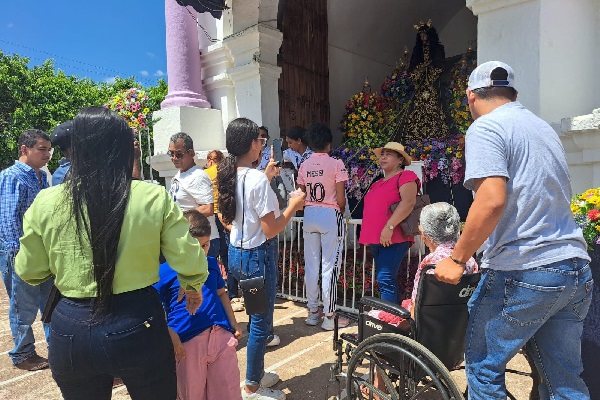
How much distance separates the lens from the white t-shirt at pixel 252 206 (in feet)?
8.95

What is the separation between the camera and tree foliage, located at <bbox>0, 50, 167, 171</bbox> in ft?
65.7

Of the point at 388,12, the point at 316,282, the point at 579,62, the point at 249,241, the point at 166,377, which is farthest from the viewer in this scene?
the point at 388,12

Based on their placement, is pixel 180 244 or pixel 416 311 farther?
pixel 416 311

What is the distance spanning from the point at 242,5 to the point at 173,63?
1.38m

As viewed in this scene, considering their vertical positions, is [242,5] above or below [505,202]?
above

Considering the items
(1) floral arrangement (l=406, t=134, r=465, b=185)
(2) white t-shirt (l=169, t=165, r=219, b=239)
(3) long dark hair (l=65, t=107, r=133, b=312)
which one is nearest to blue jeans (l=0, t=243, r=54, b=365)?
(2) white t-shirt (l=169, t=165, r=219, b=239)

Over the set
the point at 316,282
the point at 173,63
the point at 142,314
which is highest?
the point at 173,63

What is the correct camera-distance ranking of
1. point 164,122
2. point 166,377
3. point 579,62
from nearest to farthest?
point 166,377
point 579,62
point 164,122

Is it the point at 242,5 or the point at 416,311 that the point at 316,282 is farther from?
the point at 242,5

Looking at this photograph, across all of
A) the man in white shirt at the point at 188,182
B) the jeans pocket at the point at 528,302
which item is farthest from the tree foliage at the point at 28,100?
the jeans pocket at the point at 528,302

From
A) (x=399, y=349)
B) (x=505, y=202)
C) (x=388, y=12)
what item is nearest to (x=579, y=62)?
(x=505, y=202)

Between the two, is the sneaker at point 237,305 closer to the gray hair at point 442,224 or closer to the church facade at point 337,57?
the church facade at point 337,57

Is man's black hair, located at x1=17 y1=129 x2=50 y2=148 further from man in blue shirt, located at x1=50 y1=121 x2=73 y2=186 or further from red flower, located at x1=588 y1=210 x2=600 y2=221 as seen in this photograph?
red flower, located at x1=588 y1=210 x2=600 y2=221

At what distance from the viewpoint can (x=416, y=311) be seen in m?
2.17
